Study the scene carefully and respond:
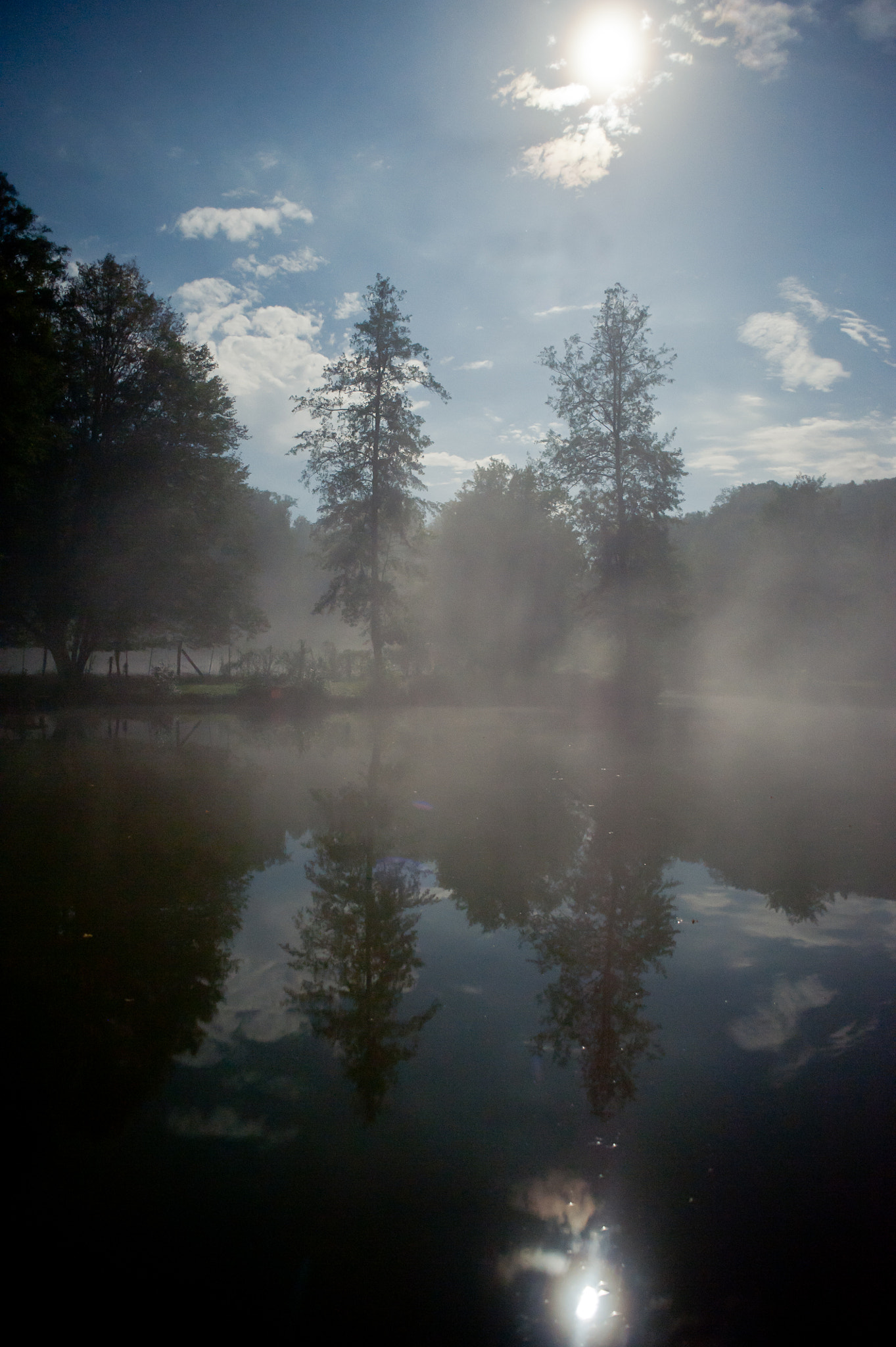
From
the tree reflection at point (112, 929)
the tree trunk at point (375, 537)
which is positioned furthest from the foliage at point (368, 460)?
the tree reflection at point (112, 929)

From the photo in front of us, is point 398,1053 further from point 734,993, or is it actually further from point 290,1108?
point 734,993

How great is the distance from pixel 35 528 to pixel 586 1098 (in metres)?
21.5

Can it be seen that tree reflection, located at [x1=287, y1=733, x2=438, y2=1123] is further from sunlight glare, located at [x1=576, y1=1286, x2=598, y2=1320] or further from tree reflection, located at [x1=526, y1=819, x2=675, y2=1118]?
sunlight glare, located at [x1=576, y1=1286, x2=598, y2=1320]

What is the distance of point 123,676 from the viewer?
23.1m

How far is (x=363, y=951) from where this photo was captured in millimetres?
3930

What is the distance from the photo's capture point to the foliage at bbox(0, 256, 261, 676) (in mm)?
19984

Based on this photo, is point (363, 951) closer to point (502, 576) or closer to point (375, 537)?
point (375, 537)

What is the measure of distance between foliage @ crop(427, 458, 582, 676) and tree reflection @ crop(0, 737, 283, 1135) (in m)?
24.9

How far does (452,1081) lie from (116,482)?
21.8m

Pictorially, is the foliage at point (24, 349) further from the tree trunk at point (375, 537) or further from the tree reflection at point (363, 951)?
the tree reflection at point (363, 951)

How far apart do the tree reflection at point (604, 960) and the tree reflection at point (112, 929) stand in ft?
5.48

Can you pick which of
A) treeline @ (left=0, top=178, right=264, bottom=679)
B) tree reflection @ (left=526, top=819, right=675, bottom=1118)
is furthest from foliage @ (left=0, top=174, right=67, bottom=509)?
tree reflection @ (left=526, top=819, right=675, bottom=1118)

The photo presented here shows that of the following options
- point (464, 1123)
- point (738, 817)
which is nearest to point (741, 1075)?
point (464, 1123)

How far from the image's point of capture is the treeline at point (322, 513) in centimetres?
1969
